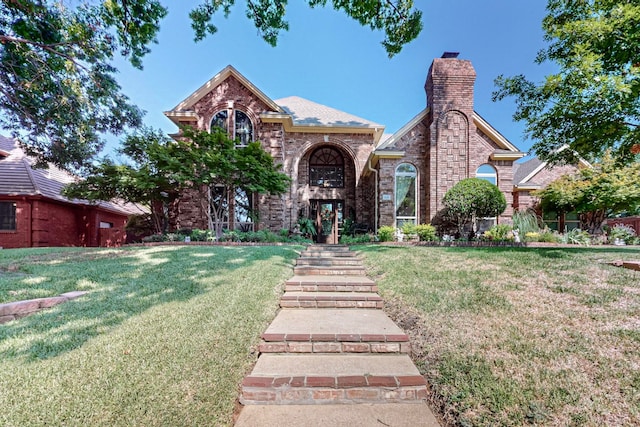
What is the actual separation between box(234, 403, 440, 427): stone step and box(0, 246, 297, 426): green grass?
252mm

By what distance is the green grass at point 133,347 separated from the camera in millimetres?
2008

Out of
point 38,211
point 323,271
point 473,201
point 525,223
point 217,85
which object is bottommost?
point 323,271

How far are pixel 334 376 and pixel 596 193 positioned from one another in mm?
14010

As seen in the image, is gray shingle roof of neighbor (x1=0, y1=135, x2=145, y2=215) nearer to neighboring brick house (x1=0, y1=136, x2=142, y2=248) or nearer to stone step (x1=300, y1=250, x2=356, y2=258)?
neighboring brick house (x1=0, y1=136, x2=142, y2=248)

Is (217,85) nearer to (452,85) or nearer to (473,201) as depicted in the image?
(452,85)

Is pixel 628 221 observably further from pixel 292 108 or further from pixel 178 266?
pixel 178 266

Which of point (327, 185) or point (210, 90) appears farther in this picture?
point (327, 185)

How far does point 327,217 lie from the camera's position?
1389cm

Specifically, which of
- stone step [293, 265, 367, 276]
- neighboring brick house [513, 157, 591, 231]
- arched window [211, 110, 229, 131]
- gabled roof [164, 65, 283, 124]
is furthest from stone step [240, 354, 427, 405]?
neighboring brick house [513, 157, 591, 231]

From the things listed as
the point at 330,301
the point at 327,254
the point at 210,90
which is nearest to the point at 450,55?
the point at 327,254

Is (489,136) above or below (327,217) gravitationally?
above

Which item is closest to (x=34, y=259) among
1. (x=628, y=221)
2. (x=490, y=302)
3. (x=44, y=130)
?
(x=44, y=130)

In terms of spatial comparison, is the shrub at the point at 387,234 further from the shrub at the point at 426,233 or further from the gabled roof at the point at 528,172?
the gabled roof at the point at 528,172

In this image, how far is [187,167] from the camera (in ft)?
30.8
